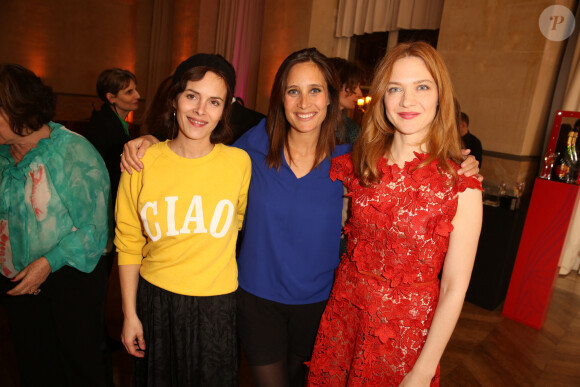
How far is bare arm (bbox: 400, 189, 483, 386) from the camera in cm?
126

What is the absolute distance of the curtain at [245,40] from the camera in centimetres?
750

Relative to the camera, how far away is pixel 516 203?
363 cm

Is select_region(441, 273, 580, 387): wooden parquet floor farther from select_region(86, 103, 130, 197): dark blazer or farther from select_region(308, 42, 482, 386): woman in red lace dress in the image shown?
select_region(86, 103, 130, 197): dark blazer

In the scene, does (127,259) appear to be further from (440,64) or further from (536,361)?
(536,361)

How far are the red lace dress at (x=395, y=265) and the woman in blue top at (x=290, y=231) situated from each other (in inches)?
6.0

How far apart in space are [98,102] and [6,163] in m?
9.41

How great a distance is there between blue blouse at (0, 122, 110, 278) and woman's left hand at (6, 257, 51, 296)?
27 mm

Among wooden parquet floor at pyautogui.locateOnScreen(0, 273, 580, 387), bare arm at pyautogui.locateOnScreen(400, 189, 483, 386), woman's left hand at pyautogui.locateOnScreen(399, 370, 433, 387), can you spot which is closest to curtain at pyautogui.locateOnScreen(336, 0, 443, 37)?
wooden parquet floor at pyautogui.locateOnScreen(0, 273, 580, 387)

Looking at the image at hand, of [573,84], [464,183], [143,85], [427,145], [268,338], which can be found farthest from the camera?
[143,85]

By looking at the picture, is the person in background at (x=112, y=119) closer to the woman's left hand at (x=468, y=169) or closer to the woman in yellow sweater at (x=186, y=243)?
the woman in yellow sweater at (x=186, y=243)

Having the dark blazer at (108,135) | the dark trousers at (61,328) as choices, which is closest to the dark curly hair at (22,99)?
the dark trousers at (61,328)

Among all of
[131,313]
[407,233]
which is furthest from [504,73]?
[131,313]

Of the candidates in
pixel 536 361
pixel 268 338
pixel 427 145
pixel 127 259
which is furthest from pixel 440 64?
pixel 536 361

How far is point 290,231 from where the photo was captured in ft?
5.11
